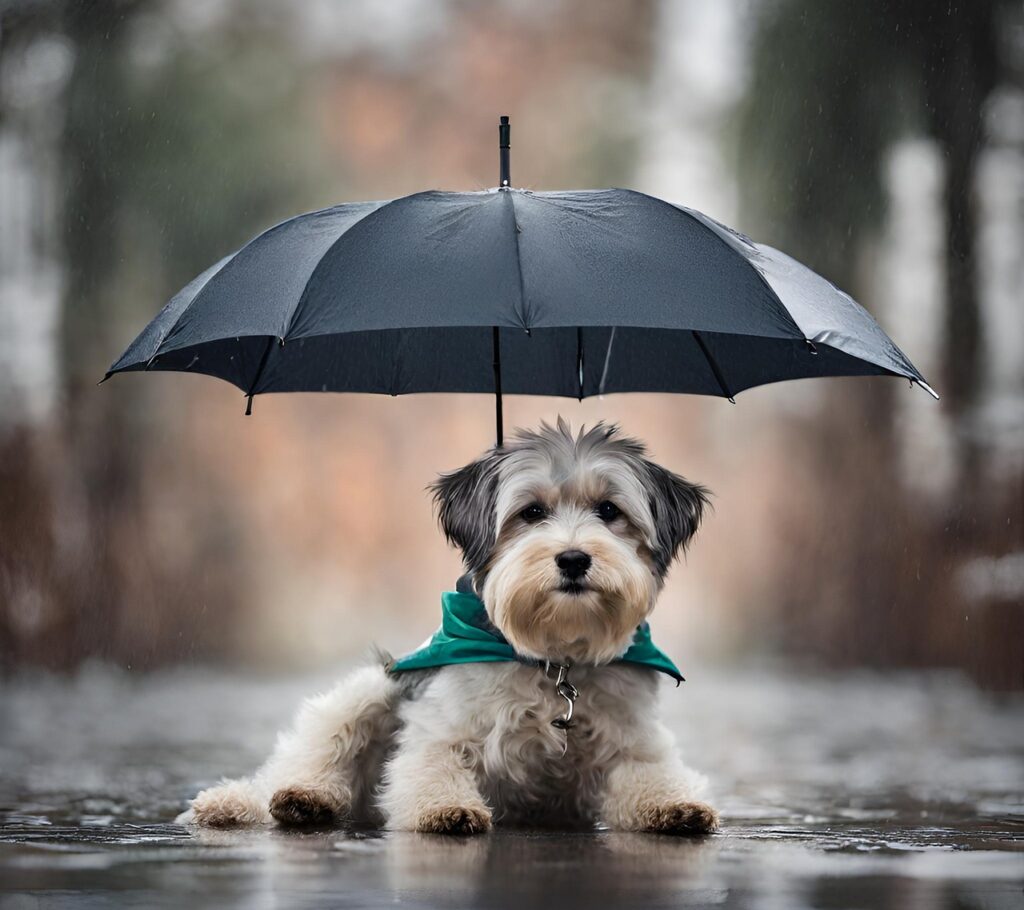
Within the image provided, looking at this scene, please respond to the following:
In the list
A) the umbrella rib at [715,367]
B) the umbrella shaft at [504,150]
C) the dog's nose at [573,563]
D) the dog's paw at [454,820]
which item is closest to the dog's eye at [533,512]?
the dog's nose at [573,563]

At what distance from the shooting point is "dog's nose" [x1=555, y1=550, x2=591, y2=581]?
16.4 feet

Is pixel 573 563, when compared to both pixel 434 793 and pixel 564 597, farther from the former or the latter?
pixel 434 793

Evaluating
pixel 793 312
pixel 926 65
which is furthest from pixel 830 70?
pixel 793 312

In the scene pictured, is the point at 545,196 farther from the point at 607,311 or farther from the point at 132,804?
the point at 132,804

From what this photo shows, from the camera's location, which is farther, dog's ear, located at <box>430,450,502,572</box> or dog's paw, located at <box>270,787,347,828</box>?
dog's paw, located at <box>270,787,347,828</box>

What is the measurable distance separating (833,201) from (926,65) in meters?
1.80

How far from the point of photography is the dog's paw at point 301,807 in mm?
5555

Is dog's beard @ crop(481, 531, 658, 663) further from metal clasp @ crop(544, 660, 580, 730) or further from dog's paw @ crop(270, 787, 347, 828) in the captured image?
dog's paw @ crop(270, 787, 347, 828)

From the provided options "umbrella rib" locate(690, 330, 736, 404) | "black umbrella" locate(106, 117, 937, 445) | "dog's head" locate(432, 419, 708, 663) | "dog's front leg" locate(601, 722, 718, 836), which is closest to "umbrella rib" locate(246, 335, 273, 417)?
"black umbrella" locate(106, 117, 937, 445)

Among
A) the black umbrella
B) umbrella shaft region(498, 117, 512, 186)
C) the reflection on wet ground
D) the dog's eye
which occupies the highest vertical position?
umbrella shaft region(498, 117, 512, 186)

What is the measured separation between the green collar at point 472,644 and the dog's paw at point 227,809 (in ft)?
2.58

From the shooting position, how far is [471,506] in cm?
545

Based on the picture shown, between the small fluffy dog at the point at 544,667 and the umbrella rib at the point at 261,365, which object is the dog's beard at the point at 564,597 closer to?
the small fluffy dog at the point at 544,667

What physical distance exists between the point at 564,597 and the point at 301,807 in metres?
1.34
